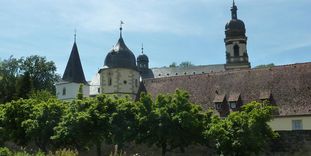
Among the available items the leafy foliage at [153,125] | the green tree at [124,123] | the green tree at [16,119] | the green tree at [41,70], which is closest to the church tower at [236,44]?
the green tree at [41,70]

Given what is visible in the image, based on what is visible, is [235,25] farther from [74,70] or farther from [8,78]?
[8,78]

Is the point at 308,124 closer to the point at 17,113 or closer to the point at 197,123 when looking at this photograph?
the point at 197,123

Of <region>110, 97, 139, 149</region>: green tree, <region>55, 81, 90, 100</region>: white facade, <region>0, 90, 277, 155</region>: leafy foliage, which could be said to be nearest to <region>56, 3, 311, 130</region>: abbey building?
<region>55, 81, 90, 100</region>: white facade

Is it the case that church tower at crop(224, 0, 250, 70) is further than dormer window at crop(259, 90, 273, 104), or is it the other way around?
church tower at crop(224, 0, 250, 70)

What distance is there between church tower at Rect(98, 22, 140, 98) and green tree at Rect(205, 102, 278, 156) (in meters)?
29.6

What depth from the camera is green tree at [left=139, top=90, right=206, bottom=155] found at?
1045 inches

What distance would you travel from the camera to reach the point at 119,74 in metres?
55.0

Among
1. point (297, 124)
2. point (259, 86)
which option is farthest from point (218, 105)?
point (297, 124)

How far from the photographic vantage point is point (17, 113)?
34.2 m

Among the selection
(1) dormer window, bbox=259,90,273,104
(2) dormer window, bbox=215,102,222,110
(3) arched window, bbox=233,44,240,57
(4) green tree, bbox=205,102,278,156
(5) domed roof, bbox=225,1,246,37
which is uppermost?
(5) domed roof, bbox=225,1,246,37

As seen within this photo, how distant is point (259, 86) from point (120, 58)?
2193 cm

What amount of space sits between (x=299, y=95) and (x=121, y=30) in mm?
28586

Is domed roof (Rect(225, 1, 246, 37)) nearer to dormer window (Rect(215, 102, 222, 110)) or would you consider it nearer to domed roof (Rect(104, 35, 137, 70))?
domed roof (Rect(104, 35, 137, 70))

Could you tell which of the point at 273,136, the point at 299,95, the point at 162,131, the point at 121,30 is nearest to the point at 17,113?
the point at 162,131
